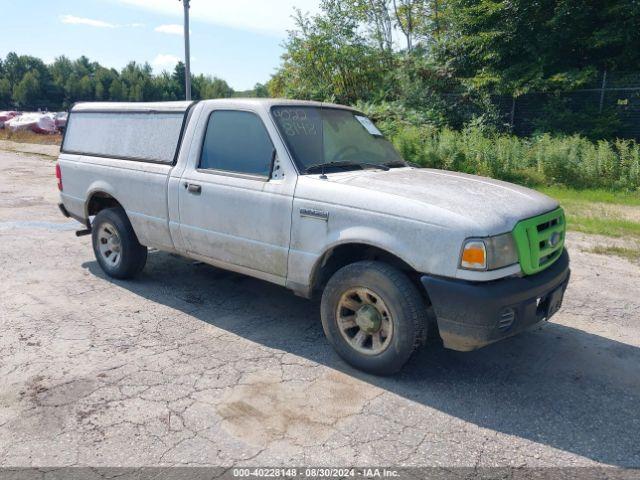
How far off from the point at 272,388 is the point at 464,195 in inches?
74.1

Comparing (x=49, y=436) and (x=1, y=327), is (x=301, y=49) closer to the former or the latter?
(x=1, y=327)

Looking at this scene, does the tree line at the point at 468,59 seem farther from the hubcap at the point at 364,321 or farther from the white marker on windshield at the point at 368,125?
the hubcap at the point at 364,321

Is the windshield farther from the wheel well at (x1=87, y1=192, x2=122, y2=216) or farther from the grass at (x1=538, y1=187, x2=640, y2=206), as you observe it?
the grass at (x1=538, y1=187, x2=640, y2=206)

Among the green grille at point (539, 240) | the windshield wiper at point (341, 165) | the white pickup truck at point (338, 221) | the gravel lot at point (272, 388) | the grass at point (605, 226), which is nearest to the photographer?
the gravel lot at point (272, 388)

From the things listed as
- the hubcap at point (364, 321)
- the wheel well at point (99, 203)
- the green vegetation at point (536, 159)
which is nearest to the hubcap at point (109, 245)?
the wheel well at point (99, 203)

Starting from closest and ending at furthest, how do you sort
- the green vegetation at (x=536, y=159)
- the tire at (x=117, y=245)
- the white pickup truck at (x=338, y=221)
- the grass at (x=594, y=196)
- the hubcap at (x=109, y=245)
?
the white pickup truck at (x=338, y=221) → the tire at (x=117, y=245) → the hubcap at (x=109, y=245) → the grass at (x=594, y=196) → the green vegetation at (x=536, y=159)

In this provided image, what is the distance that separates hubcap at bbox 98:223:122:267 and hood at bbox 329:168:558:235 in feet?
9.42

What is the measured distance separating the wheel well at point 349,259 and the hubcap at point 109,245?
2664mm

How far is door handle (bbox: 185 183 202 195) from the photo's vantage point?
187 inches

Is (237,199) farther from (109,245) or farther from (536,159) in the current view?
(536,159)

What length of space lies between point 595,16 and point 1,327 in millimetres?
17034

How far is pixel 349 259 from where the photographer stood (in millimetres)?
4211

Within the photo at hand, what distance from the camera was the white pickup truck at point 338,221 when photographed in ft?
11.3

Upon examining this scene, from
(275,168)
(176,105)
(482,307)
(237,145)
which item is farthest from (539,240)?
(176,105)
